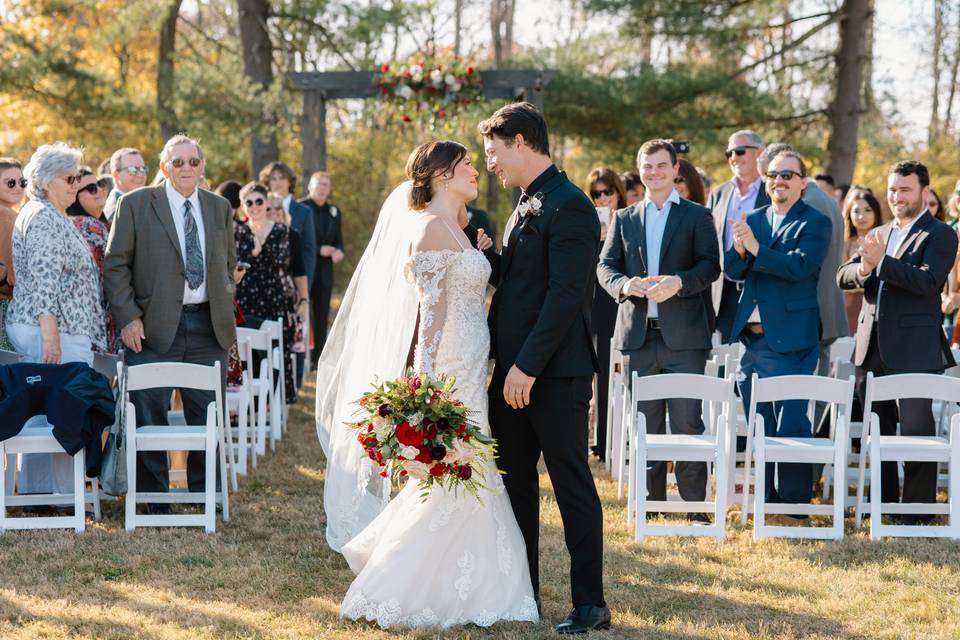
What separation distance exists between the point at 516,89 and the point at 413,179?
899cm

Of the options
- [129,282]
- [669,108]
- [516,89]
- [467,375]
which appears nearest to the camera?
[467,375]

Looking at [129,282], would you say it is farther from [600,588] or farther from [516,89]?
[516,89]

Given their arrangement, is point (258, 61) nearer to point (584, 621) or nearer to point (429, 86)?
point (429, 86)

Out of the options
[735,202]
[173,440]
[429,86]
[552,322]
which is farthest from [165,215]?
[429,86]

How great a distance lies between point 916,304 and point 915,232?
1.35 ft

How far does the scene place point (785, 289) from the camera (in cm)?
648

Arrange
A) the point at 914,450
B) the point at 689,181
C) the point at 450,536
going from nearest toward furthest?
the point at 450,536
the point at 914,450
the point at 689,181

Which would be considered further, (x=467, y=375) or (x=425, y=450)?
(x=467, y=375)

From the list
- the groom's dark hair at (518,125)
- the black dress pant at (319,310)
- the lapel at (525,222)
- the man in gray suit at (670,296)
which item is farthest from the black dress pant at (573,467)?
the black dress pant at (319,310)

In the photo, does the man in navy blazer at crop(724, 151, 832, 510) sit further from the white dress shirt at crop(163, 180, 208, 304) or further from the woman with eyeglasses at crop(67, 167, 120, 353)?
the woman with eyeglasses at crop(67, 167, 120, 353)

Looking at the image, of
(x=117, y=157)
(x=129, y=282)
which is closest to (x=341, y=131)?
(x=117, y=157)

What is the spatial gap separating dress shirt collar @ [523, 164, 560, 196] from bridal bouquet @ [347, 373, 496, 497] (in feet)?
2.69

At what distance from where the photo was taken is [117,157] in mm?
7832

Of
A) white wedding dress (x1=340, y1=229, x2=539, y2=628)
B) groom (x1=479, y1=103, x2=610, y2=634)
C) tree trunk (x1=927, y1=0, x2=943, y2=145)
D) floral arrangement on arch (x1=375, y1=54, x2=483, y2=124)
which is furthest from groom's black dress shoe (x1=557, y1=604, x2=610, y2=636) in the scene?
tree trunk (x1=927, y1=0, x2=943, y2=145)
